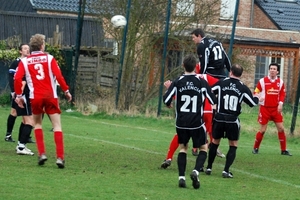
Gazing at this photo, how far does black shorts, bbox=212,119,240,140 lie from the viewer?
39.5ft

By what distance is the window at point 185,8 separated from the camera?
25.3 m

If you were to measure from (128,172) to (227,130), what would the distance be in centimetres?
160

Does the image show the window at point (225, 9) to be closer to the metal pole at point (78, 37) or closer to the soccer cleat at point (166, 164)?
the metal pole at point (78, 37)

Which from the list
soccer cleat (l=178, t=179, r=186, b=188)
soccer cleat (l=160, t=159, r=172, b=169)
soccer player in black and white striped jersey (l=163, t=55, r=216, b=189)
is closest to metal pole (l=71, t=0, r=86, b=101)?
soccer cleat (l=160, t=159, r=172, b=169)

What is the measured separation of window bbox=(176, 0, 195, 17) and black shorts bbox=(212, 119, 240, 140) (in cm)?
1342

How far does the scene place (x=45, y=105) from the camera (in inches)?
480

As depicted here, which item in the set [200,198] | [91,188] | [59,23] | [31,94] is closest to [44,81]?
[31,94]

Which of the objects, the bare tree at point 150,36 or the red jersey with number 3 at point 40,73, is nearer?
the red jersey with number 3 at point 40,73

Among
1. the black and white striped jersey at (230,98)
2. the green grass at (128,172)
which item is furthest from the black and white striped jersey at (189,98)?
the black and white striped jersey at (230,98)

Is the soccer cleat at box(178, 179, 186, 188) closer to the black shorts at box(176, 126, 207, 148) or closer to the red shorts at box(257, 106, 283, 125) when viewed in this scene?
the black shorts at box(176, 126, 207, 148)

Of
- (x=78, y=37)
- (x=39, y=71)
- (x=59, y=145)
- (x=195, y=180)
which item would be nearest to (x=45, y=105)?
(x=39, y=71)

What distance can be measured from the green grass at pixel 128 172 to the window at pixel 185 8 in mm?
7083

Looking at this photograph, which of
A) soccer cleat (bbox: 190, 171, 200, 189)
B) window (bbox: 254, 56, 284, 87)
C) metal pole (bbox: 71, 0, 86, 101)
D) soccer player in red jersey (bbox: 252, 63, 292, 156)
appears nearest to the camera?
soccer cleat (bbox: 190, 171, 200, 189)

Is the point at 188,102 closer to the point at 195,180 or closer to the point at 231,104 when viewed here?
the point at 195,180
